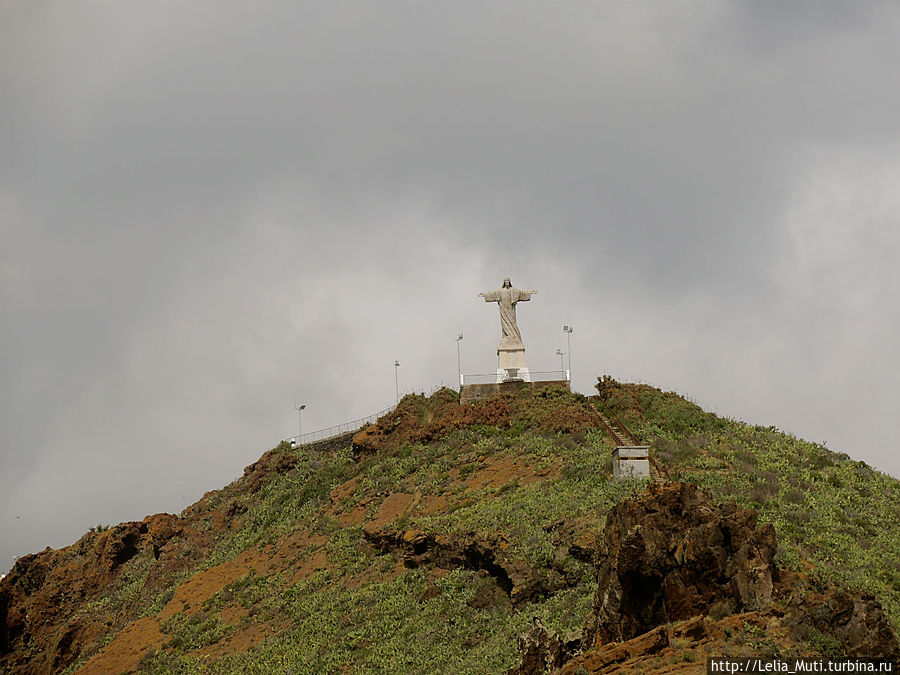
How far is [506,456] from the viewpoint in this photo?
35.0 metres

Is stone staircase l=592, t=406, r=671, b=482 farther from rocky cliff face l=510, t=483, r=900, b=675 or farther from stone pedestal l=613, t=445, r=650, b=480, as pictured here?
rocky cliff face l=510, t=483, r=900, b=675

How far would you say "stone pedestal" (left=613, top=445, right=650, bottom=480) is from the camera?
2844 cm

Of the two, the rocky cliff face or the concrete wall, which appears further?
the concrete wall

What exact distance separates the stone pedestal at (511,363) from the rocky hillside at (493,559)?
200 cm

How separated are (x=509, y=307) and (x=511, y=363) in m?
2.64

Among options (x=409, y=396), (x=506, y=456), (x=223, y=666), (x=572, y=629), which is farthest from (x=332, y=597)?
(x=409, y=396)

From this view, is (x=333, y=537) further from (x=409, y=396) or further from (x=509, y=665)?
(x=509, y=665)

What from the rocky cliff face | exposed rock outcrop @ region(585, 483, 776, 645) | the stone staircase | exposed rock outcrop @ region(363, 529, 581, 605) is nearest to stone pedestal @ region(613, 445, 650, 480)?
the stone staircase

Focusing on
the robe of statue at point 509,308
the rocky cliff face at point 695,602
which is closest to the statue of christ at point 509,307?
the robe of statue at point 509,308

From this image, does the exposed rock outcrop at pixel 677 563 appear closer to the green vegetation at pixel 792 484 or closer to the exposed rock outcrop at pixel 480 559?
the green vegetation at pixel 792 484

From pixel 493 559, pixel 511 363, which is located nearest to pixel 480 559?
pixel 493 559

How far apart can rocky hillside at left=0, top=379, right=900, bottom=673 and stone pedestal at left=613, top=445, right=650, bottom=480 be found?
649 millimetres

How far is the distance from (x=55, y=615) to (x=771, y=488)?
103ft

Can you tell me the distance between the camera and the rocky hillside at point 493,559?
15.7 m
